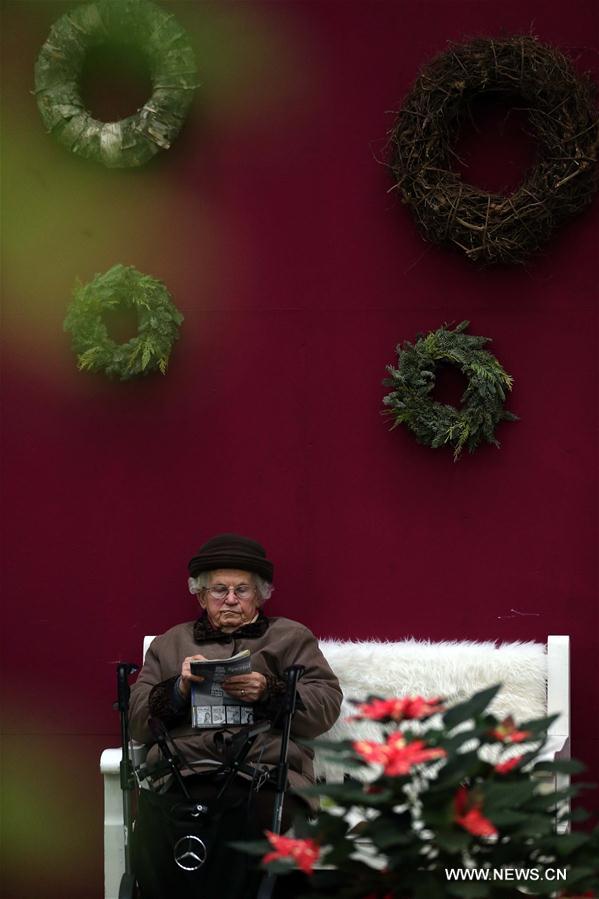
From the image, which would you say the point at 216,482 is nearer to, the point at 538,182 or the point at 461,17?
the point at 538,182

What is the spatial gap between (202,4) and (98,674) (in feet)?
7.48

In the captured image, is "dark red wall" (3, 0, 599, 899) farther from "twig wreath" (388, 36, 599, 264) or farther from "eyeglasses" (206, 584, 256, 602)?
"eyeglasses" (206, 584, 256, 602)

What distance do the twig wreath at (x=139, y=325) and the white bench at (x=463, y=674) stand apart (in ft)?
2.98

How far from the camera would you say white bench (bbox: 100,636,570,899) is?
4.51 m

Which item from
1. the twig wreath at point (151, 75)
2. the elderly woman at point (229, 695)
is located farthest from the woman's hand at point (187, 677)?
the twig wreath at point (151, 75)

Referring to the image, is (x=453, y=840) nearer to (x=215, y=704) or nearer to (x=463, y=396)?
(x=215, y=704)

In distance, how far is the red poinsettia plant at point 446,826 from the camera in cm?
255

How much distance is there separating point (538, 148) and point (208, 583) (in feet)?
5.70

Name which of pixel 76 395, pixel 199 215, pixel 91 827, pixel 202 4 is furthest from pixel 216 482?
pixel 202 4

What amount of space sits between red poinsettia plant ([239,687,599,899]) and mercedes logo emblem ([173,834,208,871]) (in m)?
1.12

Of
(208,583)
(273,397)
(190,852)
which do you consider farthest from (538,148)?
(190,852)

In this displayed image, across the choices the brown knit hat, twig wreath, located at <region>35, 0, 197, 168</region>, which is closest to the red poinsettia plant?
the brown knit hat

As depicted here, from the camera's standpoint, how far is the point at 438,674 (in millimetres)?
4574

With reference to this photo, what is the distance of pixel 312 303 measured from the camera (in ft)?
15.9
